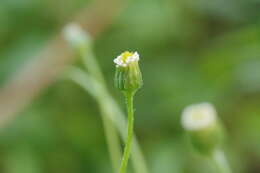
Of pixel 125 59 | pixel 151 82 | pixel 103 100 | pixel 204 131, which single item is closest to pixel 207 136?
pixel 204 131

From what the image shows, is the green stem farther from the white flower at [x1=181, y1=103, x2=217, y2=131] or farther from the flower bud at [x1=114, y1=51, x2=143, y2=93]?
the white flower at [x1=181, y1=103, x2=217, y2=131]

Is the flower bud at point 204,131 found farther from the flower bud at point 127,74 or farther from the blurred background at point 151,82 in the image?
the flower bud at point 127,74

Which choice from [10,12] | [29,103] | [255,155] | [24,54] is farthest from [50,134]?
[255,155]

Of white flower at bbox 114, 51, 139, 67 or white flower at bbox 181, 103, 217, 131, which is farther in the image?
white flower at bbox 181, 103, 217, 131

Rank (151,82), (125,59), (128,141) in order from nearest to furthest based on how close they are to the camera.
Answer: (128,141), (125,59), (151,82)

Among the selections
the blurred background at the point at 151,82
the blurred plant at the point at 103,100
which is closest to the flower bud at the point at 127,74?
the blurred plant at the point at 103,100

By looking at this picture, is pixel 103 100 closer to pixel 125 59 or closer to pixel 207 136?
pixel 207 136

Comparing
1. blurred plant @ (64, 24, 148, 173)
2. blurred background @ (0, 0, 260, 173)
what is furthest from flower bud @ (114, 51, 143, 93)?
blurred background @ (0, 0, 260, 173)
